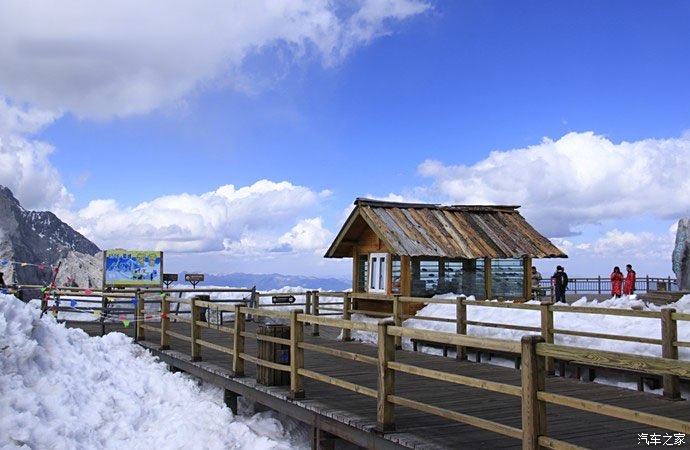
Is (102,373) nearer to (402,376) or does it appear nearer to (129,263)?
(402,376)

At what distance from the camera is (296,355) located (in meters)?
9.46

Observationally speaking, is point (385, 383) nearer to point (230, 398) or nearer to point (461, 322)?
point (230, 398)

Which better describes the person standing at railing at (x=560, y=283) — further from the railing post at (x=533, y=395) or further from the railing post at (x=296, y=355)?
the railing post at (x=533, y=395)

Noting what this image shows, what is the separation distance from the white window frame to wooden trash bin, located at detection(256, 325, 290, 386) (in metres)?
9.07

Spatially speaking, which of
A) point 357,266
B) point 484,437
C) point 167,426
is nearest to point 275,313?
point 167,426

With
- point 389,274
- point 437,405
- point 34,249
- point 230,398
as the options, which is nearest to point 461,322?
point 230,398

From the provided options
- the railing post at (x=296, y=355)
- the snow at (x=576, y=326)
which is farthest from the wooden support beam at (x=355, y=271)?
the railing post at (x=296, y=355)

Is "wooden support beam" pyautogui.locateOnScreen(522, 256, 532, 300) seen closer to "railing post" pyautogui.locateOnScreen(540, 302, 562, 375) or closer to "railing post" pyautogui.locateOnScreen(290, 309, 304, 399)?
"railing post" pyautogui.locateOnScreen(540, 302, 562, 375)

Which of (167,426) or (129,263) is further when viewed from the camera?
(129,263)

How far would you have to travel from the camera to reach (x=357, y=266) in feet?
69.6

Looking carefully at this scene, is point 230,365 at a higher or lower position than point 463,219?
lower

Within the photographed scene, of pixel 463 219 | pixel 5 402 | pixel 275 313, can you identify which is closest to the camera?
pixel 5 402

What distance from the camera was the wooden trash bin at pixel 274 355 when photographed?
33.6 feet

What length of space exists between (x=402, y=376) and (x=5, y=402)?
19.2 ft
